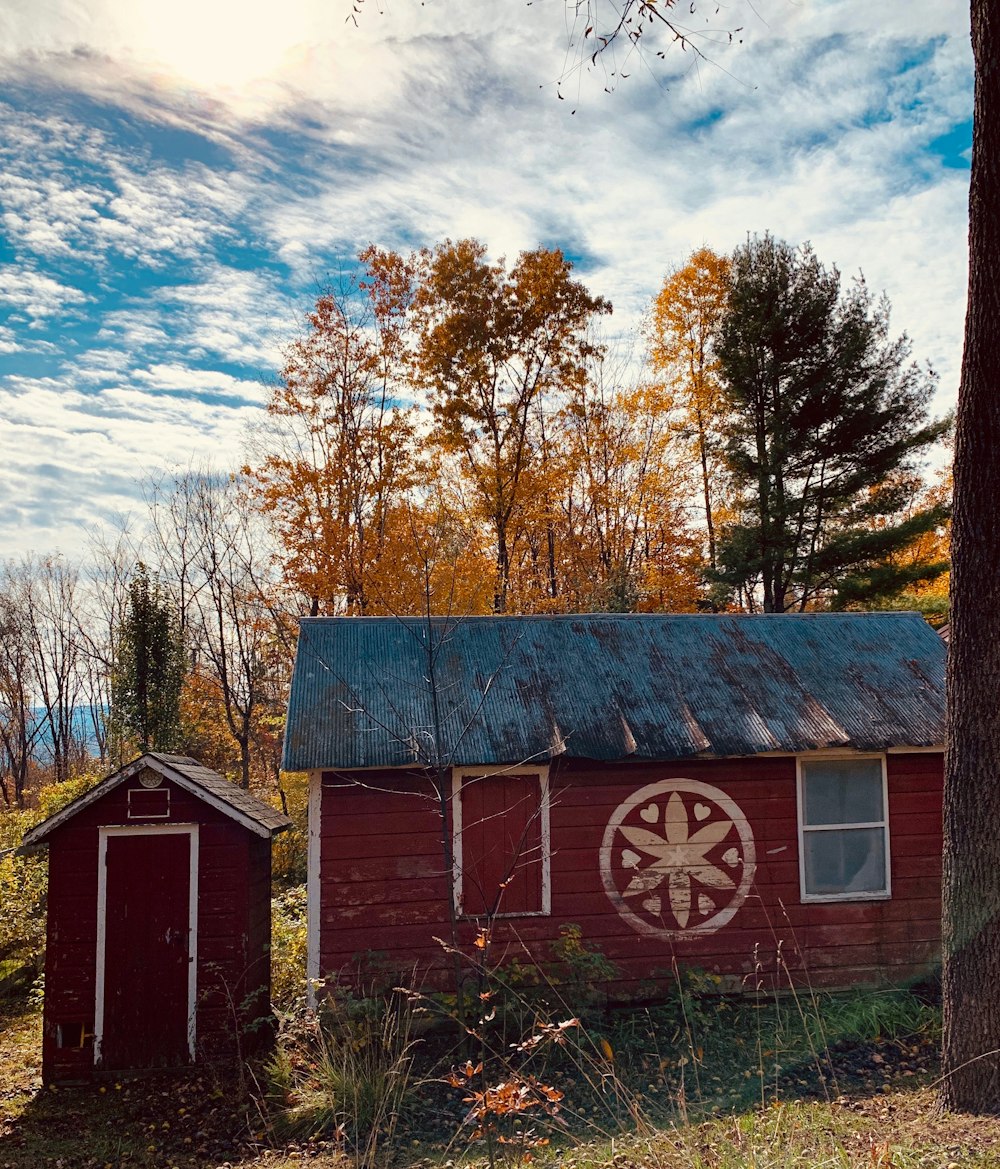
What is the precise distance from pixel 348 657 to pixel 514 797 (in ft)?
8.56

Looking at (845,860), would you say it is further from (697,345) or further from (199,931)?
(697,345)

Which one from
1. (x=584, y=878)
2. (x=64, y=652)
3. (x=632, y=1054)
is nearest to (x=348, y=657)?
(x=584, y=878)

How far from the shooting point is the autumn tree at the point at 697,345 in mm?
24062

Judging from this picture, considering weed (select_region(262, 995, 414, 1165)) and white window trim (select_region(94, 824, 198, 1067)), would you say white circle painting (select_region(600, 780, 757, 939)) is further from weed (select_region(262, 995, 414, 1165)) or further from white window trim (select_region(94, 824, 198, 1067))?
white window trim (select_region(94, 824, 198, 1067))

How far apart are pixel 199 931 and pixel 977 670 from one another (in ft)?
25.0

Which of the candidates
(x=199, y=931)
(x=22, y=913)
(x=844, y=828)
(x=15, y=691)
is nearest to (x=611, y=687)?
(x=844, y=828)

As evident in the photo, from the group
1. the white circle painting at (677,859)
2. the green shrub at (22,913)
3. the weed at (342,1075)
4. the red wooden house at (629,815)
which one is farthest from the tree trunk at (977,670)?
the green shrub at (22,913)

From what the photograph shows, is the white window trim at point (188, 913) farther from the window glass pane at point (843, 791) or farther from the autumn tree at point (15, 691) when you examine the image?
the autumn tree at point (15, 691)

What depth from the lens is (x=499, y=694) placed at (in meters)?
10.1

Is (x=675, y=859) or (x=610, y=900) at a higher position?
(x=675, y=859)

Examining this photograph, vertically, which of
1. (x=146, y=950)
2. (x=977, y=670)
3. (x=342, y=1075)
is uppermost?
(x=977, y=670)

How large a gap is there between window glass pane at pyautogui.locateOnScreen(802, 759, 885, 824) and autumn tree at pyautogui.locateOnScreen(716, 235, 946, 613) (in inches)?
462

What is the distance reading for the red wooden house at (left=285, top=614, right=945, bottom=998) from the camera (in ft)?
30.2

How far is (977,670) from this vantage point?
6383 mm
